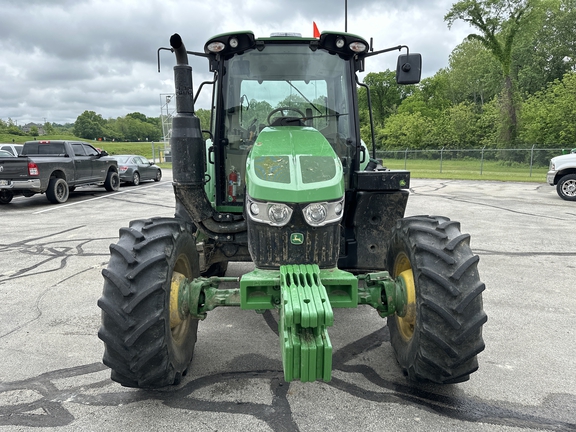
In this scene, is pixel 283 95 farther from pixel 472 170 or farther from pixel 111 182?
pixel 472 170

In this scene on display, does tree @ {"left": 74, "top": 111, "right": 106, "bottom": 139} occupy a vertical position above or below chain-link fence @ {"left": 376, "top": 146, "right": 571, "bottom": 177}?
above

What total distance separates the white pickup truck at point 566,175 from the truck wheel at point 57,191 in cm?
1622

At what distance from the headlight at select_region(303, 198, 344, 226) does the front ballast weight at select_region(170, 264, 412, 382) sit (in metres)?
0.32

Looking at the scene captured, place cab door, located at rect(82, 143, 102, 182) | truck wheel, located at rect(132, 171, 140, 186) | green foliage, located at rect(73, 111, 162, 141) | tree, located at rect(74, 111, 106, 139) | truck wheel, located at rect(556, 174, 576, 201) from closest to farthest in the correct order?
truck wheel, located at rect(556, 174, 576, 201) → cab door, located at rect(82, 143, 102, 182) → truck wheel, located at rect(132, 171, 140, 186) → tree, located at rect(74, 111, 106, 139) → green foliage, located at rect(73, 111, 162, 141)

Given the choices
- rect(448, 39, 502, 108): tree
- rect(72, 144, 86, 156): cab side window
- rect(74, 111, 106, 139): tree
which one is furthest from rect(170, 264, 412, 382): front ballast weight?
rect(74, 111, 106, 139): tree

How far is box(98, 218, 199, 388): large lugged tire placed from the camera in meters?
2.77

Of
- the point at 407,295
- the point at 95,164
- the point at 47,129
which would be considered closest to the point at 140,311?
the point at 407,295

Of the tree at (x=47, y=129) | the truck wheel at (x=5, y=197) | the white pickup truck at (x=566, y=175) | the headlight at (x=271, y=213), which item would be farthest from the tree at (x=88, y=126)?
the headlight at (x=271, y=213)

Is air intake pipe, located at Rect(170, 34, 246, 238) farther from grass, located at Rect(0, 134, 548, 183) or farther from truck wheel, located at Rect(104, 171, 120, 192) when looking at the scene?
grass, located at Rect(0, 134, 548, 183)

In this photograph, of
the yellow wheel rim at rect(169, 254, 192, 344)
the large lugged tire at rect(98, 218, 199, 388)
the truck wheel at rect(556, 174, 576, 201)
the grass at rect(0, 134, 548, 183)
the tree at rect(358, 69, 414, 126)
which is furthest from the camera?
→ the tree at rect(358, 69, 414, 126)

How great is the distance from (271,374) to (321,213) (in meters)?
1.39

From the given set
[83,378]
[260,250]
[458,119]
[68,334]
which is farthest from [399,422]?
[458,119]

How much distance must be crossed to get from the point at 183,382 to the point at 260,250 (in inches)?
48.1

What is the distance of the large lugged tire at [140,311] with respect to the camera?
2.77m
